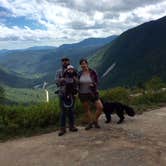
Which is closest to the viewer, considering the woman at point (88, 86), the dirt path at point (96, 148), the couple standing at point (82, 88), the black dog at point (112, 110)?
the dirt path at point (96, 148)

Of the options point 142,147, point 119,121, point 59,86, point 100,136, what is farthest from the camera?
point 119,121

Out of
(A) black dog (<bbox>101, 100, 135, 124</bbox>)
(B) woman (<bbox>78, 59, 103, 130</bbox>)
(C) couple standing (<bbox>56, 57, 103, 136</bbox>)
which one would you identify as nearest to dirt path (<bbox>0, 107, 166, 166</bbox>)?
(C) couple standing (<bbox>56, 57, 103, 136</bbox>)

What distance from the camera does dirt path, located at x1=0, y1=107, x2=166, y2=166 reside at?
304 inches

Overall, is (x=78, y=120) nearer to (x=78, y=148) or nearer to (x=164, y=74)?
(x=78, y=148)

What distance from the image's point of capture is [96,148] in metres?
8.55

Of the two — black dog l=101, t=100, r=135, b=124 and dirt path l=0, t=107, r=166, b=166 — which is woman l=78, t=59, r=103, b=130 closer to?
dirt path l=0, t=107, r=166, b=166

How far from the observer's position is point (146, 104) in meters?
15.9

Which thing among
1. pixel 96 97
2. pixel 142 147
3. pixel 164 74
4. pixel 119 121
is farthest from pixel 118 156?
pixel 164 74

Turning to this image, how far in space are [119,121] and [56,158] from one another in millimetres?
4013

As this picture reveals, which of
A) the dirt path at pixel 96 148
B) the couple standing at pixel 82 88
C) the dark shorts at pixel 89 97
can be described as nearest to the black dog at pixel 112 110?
the dirt path at pixel 96 148

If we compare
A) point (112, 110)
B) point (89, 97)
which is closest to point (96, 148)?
point (89, 97)

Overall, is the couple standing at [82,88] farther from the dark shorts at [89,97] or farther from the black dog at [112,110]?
the black dog at [112,110]

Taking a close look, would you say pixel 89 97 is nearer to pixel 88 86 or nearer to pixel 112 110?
pixel 88 86

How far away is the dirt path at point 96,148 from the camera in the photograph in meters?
7.71
